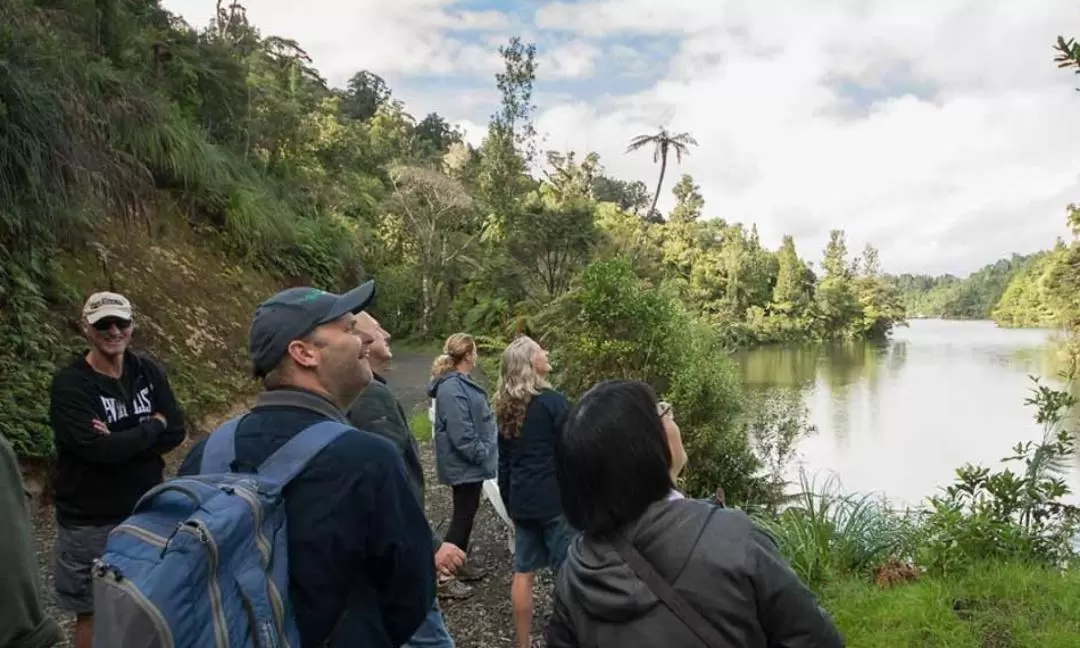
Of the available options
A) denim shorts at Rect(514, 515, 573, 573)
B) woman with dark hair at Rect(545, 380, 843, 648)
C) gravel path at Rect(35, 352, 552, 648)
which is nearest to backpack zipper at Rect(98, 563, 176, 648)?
woman with dark hair at Rect(545, 380, 843, 648)

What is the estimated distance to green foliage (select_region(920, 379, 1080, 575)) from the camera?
424cm

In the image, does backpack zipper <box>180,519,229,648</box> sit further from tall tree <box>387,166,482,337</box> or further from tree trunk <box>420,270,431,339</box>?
tall tree <box>387,166,482,337</box>

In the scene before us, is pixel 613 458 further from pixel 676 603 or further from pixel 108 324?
pixel 108 324

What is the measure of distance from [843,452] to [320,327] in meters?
14.6

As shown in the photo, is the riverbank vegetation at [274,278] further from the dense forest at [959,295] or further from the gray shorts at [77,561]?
the dense forest at [959,295]

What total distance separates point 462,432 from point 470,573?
1146 millimetres

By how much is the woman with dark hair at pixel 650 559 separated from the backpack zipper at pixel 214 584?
0.63 metres

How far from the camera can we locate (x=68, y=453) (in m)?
2.78

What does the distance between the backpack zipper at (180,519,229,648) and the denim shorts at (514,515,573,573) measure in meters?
2.35

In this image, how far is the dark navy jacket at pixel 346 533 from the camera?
1.40 m

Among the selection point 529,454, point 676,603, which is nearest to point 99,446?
point 529,454

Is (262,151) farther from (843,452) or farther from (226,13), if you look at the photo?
(843,452)

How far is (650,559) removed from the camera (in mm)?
1411

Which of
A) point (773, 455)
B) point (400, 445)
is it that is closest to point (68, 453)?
point (400, 445)
